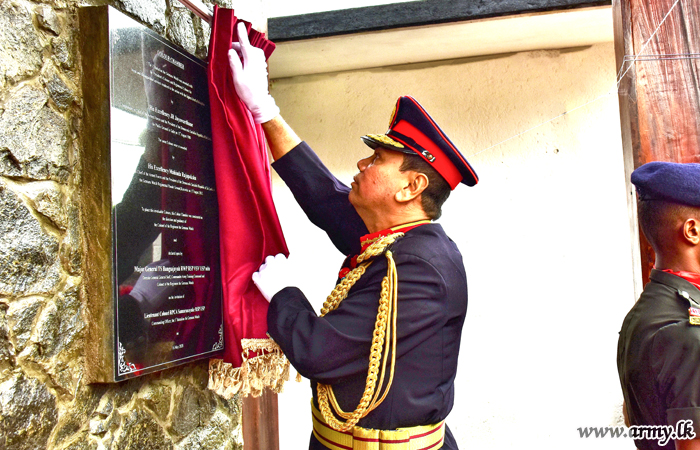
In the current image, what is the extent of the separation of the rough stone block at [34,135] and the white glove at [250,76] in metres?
0.66

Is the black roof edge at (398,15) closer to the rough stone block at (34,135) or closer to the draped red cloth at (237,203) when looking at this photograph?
the draped red cloth at (237,203)

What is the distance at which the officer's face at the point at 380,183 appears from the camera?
206 cm

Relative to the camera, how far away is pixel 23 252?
5.19 ft

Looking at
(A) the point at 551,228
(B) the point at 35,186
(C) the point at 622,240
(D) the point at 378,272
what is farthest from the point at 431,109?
(B) the point at 35,186

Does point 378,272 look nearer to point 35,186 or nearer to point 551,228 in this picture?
point 35,186

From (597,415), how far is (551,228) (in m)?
1.27

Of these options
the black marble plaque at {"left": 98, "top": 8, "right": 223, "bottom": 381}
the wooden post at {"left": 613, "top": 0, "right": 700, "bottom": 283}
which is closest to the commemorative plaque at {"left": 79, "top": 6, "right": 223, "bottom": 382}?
the black marble plaque at {"left": 98, "top": 8, "right": 223, "bottom": 381}

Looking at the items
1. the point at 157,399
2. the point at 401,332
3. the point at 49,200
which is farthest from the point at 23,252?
the point at 401,332

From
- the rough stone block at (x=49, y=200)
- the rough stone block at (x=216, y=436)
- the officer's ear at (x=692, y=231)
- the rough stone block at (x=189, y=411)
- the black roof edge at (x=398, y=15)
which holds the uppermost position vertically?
the black roof edge at (x=398, y=15)

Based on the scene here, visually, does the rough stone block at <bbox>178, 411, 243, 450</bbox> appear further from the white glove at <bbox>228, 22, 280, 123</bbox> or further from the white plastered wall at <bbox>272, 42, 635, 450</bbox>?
the white plastered wall at <bbox>272, 42, 635, 450</bbox>

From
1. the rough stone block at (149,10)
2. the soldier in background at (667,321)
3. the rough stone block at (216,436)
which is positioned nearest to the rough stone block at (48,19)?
the rough stone block at (149,10)

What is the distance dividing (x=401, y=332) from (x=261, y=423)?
2.45 m

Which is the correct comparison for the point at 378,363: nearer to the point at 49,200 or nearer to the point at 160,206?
the point at 160,206

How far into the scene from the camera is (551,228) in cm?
387
